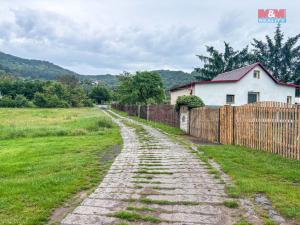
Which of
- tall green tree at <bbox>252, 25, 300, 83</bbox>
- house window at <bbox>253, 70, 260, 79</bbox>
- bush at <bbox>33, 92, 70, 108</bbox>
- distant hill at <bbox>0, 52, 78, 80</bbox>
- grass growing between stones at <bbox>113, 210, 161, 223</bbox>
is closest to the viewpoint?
grass growing between stones at <bbox>113, 210, 161, 223</bbox>

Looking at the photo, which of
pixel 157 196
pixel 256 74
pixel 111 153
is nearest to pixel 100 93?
pixel 256 74

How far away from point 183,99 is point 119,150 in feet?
27.6

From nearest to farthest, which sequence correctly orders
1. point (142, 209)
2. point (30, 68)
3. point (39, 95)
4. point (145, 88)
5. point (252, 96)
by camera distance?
point (142, 209), point (252, 96), point (145, 88), point (39, 95), point (30, 68)

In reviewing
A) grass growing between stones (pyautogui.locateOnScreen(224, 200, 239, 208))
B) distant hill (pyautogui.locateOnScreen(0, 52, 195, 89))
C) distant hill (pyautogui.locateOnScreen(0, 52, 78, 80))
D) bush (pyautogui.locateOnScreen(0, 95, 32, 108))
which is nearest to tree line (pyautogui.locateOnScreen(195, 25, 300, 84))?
bush (pyautogui.locateOnScreen(0, 95, 32, 108))

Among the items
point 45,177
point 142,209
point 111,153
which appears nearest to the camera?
point 142,209

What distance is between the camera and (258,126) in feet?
35.1

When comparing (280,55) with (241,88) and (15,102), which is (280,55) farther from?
(15,102)

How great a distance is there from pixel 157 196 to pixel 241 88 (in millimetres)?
22950

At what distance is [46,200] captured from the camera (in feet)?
16.2

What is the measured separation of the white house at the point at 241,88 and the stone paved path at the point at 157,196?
18936 millimetres

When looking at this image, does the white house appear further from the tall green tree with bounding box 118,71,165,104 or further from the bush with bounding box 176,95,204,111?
the tall green tree with bounding box 118,71,165,104

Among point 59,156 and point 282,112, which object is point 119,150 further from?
point 282,112

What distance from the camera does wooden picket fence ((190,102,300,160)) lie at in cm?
896

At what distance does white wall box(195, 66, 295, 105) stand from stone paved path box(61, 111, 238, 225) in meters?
18.9
